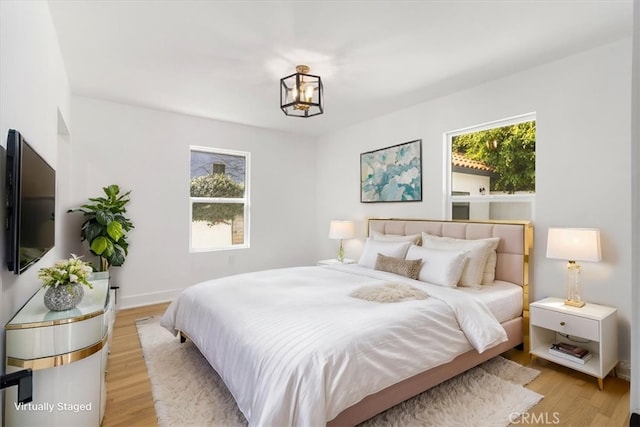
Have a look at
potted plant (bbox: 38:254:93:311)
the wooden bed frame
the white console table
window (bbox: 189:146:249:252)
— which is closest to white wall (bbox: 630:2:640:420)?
the wooden bed frame

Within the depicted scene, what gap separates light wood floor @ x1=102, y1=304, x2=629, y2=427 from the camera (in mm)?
1960

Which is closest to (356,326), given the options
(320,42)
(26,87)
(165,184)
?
(320,42)

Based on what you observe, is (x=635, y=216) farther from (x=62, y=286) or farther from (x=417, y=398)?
(x=62, y=286)

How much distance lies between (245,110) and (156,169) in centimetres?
142

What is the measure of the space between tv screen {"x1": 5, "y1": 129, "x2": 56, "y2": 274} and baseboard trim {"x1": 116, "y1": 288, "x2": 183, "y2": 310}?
2317 mm

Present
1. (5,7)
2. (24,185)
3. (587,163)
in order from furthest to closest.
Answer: (587,163)
(24,185)
(5,7)

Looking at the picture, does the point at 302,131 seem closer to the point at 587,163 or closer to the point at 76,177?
the point at 76,177

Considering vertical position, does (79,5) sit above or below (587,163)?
above

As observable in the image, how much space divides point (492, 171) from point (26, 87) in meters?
3.86

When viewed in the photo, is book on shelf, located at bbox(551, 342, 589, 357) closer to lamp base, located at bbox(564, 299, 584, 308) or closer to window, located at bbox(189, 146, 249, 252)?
lamp base, located at bbox(564, 299, 584, 308)

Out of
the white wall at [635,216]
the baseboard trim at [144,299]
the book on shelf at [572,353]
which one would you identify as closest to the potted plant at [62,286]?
the white wall at [635,216]

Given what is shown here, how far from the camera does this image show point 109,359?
8.91ft

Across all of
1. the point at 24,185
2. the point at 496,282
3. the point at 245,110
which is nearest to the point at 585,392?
the point at 496,282

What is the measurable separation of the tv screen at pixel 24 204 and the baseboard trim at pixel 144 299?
232cm
